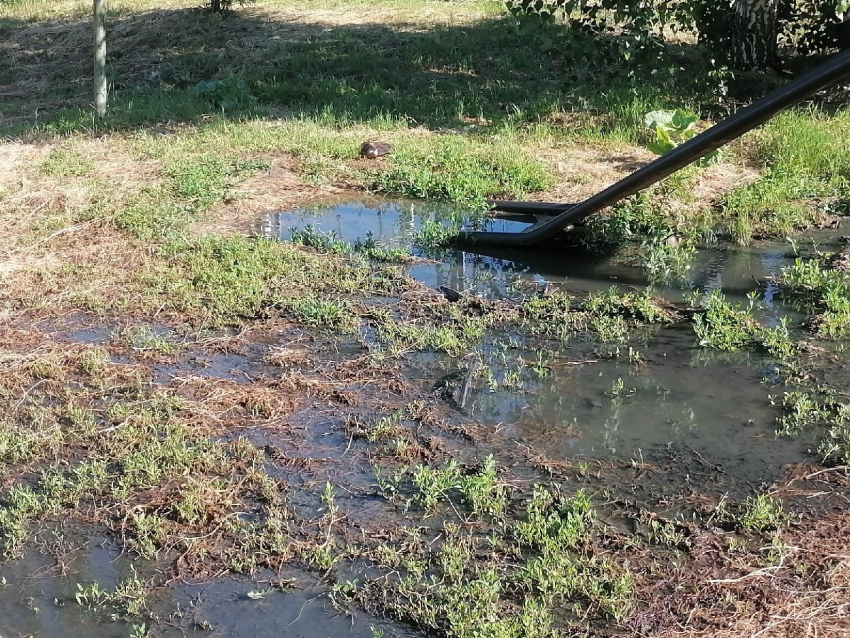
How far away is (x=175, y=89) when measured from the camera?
12742 mm

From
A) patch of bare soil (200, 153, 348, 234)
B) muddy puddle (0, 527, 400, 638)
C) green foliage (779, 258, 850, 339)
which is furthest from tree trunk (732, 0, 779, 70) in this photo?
muddy puddle (0, 527, 400, 638)

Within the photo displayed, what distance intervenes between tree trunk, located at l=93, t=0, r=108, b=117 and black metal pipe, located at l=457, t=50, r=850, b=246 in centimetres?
551

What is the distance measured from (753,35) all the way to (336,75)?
17.8 feet

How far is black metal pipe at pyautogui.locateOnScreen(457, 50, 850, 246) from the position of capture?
18.5 ft

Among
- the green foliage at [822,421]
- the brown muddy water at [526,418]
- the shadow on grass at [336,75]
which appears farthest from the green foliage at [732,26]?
the green foliage at [822,421]

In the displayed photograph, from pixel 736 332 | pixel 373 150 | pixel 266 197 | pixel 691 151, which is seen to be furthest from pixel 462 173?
pixel 736 332

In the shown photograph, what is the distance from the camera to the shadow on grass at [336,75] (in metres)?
10.7

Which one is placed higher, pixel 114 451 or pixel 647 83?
pixel 647 83

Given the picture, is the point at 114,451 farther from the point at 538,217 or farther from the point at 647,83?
the point at 647,83

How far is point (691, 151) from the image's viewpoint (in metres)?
6.26

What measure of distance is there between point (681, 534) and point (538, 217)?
4303mm

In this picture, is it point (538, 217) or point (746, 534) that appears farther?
point (538, 217)

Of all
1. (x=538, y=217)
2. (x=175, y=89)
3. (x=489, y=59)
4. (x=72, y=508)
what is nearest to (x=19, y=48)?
(x=175, y=89)

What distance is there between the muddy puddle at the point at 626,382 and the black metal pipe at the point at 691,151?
0.26 m
